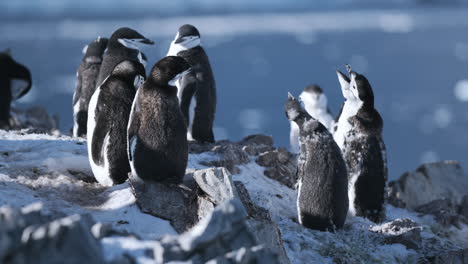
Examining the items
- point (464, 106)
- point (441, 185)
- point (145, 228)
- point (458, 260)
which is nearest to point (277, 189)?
point (458, 260)

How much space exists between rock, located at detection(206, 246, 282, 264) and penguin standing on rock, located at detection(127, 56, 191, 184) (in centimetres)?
178

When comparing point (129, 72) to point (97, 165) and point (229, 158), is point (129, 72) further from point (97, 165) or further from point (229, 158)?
point (229, 158)

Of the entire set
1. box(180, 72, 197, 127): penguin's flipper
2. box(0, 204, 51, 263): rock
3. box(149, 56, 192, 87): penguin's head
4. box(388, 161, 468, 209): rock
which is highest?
box(149, 56, 192, 87): penguin's head

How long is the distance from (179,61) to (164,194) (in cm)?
95

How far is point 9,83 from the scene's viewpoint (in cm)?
1016

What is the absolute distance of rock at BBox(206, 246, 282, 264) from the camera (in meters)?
3.10

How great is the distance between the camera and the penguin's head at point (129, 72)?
5.25 m

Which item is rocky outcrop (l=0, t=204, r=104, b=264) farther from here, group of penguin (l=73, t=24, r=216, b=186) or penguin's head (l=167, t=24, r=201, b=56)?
penguin's head (l=167, t=24, r=201, b=56)

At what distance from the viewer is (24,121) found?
1099 cm

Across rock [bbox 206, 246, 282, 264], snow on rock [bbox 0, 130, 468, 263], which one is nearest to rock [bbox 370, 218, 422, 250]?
snow on rock [bbox 0, 130, 468, 263]

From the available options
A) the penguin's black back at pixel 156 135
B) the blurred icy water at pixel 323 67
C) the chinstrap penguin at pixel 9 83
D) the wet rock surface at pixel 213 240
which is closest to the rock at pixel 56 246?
the wet rock surface at pixel 213 240

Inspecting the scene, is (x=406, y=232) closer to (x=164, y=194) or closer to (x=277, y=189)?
(x=277, y=189)

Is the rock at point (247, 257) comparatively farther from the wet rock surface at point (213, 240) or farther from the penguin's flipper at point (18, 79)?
the penguin's flipper at point (18, 79)

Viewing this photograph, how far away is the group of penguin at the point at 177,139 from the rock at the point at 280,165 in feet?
2.02
